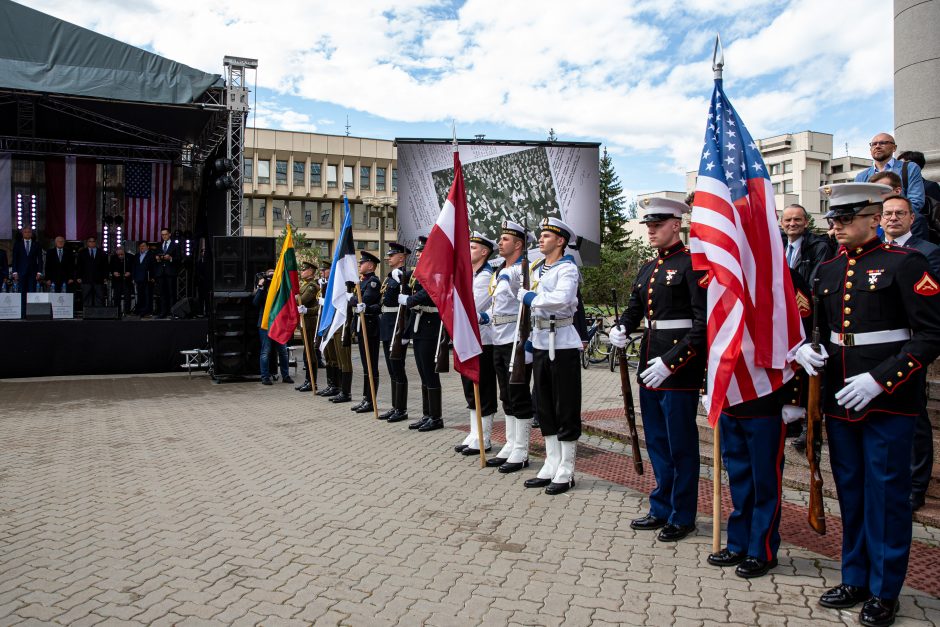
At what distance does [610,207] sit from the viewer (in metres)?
60.2

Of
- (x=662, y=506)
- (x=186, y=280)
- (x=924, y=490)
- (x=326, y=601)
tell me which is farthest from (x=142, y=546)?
(x=186, y=280)

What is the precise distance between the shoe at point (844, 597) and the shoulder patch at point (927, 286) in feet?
4.80

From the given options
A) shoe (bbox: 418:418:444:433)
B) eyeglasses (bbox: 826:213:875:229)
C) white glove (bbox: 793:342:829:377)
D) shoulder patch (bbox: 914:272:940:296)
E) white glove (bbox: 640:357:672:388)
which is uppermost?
eyeglasses (bbox: 826:213:875:229)

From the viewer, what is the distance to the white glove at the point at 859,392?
331 centimetres

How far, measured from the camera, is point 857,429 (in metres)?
3.51

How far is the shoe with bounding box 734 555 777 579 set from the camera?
3.86 m

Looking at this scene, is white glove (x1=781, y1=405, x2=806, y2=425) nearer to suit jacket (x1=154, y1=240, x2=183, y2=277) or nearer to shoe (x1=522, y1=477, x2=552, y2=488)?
shoe (x1=522, y1=477, x2=552, y2=488)

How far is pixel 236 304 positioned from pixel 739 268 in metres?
11.0

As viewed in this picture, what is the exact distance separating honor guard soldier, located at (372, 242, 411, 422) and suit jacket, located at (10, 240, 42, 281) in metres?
10.4

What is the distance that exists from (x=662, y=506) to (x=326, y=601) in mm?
2298

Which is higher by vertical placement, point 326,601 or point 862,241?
point 862,241

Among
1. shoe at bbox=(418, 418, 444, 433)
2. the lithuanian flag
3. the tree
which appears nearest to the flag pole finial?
shoe at bbox=(418, 418, 444, 433)

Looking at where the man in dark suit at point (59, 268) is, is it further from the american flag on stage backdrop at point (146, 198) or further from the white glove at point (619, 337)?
the white glove at point (619, 337)

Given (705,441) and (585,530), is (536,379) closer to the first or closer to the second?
(585,530)
